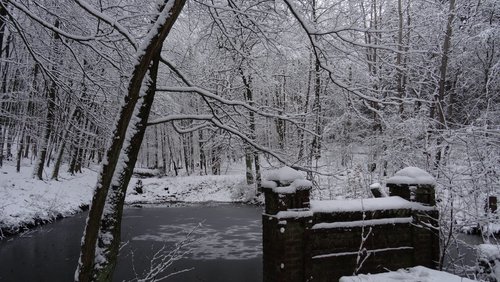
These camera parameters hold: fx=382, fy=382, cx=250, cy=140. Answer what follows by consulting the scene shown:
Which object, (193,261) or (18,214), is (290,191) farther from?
(18,214)

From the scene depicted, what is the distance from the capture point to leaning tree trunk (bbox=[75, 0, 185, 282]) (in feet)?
11.9

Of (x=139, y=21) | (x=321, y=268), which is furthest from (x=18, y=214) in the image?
(x=321, y=268)

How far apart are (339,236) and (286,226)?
3.32ft

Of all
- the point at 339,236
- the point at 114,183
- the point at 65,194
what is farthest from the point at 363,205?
the point at 65,194

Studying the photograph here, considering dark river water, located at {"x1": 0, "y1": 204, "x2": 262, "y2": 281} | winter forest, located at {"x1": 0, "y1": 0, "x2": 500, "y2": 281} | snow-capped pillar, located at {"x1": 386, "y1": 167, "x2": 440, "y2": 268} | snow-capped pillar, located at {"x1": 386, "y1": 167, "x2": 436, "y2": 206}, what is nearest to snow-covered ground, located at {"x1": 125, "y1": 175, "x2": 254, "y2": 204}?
dark river water, located at {"x1": 0, "y1": 204, "x2": 262, "y2": 281}

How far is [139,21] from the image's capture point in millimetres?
5676

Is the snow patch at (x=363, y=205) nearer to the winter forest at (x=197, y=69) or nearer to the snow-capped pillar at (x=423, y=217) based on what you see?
the snow-capped pillar at (x=423, y=217)

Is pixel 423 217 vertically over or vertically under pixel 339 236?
over

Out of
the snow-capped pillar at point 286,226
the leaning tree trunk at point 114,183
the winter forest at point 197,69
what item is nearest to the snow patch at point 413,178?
the winter forest at point 197,69

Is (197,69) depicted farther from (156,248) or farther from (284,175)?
(156,248)

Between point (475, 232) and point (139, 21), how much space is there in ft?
43.0

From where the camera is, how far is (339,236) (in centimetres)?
602

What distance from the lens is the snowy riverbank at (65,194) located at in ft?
47.0

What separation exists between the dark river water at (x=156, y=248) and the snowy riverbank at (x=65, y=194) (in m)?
0.64
